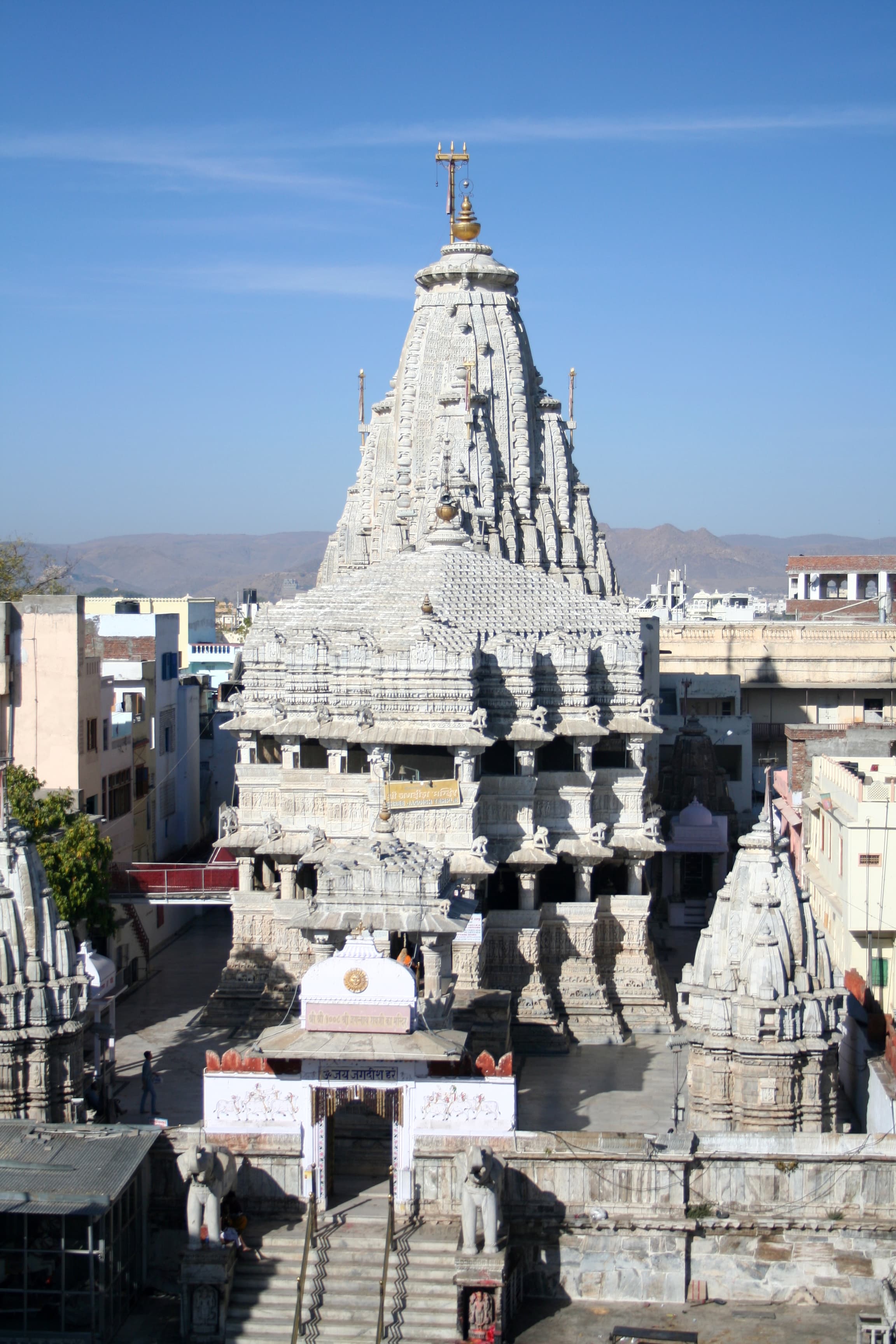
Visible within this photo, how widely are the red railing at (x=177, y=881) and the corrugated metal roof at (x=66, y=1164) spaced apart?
504 inches

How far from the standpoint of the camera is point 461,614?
3478 cm

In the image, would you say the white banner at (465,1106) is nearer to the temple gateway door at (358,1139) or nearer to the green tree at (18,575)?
the temple gateway door at (358,1139)

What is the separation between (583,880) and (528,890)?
135 centimetres

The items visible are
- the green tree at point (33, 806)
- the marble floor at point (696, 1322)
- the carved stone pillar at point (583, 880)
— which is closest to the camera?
the marble floor at point (696, 1322)

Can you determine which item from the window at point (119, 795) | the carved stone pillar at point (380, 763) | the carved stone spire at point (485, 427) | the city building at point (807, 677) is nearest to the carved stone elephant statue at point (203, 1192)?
the carved stone pillar at point (380, 763)

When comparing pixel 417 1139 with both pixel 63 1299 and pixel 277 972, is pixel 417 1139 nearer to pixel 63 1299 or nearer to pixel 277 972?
pixel 63 1299

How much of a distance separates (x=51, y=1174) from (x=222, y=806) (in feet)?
48.2

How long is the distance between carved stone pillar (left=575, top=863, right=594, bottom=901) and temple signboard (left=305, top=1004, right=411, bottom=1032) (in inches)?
432

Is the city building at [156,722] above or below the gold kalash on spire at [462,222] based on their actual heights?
below

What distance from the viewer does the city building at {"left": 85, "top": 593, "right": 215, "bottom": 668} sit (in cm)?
6819

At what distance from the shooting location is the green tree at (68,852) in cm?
3253

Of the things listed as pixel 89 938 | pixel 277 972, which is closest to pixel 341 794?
pixel 277 972

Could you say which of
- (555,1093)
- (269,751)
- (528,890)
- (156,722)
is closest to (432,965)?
(555,1093)

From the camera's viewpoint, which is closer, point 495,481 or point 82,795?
point 82,795
